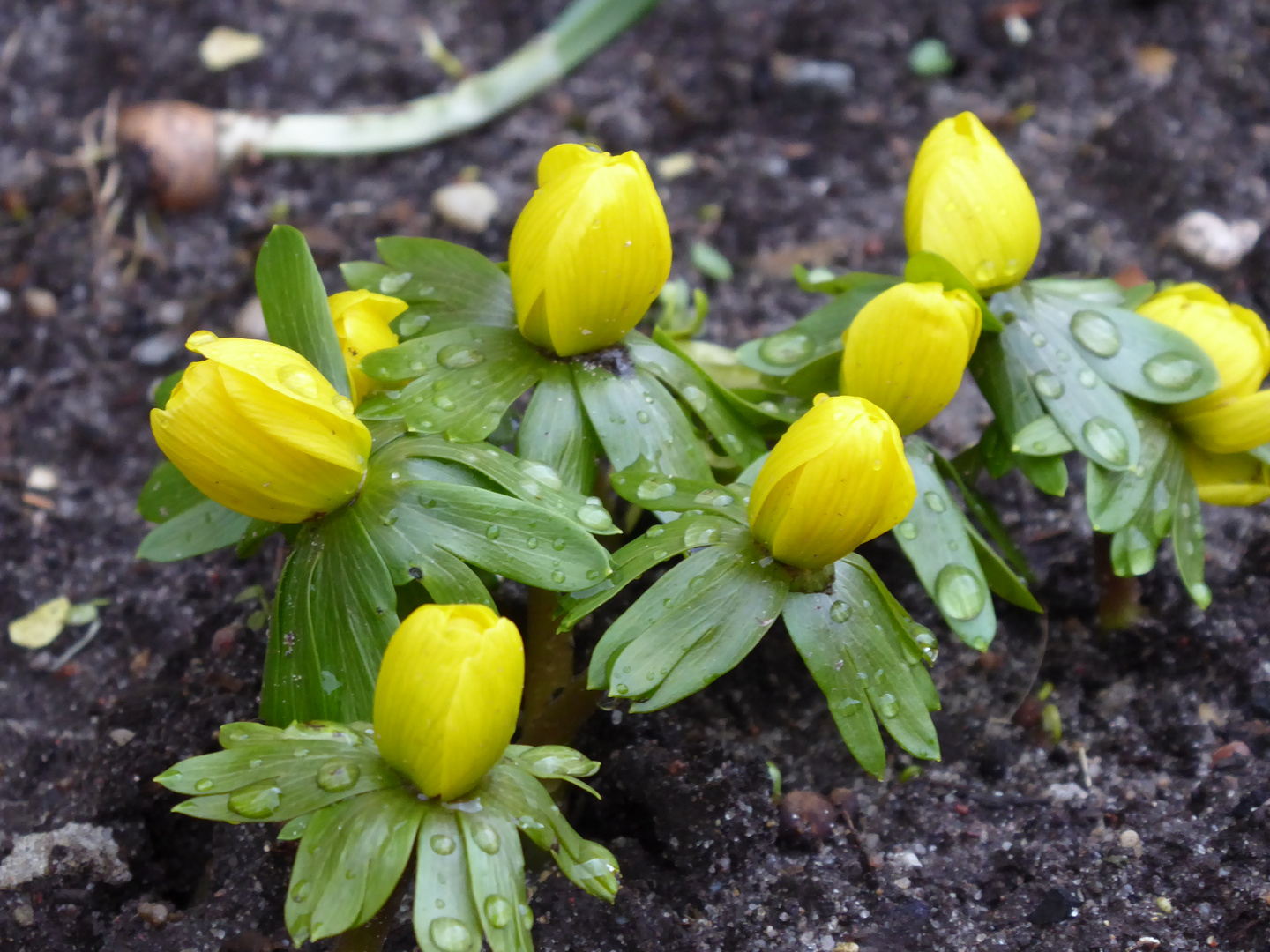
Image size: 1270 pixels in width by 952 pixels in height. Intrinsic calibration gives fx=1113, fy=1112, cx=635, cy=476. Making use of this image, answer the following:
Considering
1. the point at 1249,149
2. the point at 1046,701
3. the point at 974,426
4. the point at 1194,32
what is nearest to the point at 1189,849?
the point at 1046,701

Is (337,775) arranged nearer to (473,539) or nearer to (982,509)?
(473,539)

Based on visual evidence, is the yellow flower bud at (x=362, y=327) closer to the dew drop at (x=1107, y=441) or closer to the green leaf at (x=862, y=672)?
the green leaf at (x=862, y=672)

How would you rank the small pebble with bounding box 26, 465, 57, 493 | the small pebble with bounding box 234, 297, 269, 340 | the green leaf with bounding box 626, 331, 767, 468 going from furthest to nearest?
the small pebble with bounding box 234, 297, 269, 340
the small pebble with bounding box 26, 465, 57, 493
the green leaf with bounding box 626, 331, 767, 468

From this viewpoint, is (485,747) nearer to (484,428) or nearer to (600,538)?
(484,428)

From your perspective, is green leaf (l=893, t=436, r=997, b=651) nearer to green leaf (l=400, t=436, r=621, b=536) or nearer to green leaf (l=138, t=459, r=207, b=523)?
green leaf (l=400, t=436, r=621, b=536)

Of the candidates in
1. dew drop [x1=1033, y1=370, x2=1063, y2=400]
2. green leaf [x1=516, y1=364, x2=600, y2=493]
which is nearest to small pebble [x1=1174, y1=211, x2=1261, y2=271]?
dew drop [x1=1033, y1=370, x2=1063, y2=400]

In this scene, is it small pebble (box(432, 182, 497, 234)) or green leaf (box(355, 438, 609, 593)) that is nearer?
green leaf (box(355, 438, 609, 593))

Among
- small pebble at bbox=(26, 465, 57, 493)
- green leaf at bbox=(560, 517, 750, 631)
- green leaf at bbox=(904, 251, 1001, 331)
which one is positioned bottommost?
small pebble at bbox=(26, 465, 57, 493)

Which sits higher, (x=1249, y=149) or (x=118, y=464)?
(x=1249, y=149)
